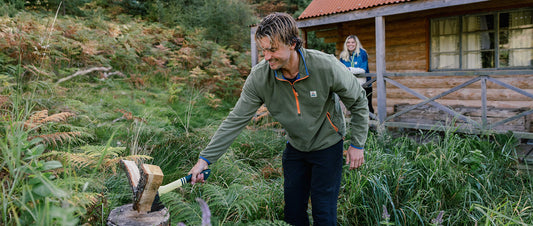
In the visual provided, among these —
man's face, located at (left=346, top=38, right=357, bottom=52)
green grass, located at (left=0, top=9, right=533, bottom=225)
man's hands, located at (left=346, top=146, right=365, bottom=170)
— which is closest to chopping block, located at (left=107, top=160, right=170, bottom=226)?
green grass, located at (left=0, top=9, right=533, bottom=225)

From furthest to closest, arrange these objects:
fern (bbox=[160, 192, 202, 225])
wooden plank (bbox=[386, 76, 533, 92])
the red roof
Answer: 1. wooden plank (bbox=[386, 76, 533, 92])
2. the red roof
3. fern (bbox=[160, 192, 202, 225])

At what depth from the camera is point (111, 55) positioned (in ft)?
31.8

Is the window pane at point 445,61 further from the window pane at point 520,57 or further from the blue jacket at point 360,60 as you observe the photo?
the blue jacket at point 360,60

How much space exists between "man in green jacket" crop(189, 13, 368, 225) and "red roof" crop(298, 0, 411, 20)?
4.94 meters

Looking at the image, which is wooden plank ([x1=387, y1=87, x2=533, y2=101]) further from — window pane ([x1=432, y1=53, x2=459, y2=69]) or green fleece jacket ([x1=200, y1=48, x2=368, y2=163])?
green fleece jacket ([x1=200, y1=48, x2=368, y2=163])

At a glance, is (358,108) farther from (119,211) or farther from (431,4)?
(431,4)

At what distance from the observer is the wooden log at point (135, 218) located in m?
2.18

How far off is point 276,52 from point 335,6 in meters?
6.93

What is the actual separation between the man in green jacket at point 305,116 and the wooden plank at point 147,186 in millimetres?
300

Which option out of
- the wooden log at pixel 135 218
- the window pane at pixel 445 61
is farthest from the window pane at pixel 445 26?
the wooden log at pixel 135 218

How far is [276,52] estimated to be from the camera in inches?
91.0

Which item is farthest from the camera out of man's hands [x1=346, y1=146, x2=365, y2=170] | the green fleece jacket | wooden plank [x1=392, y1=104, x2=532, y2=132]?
wooden plank [x1=392, y1=104, x2=532, y2=132]

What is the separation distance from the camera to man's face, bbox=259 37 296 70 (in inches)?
89.9

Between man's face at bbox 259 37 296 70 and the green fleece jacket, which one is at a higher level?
man's face at bbox 259 37 296 70
